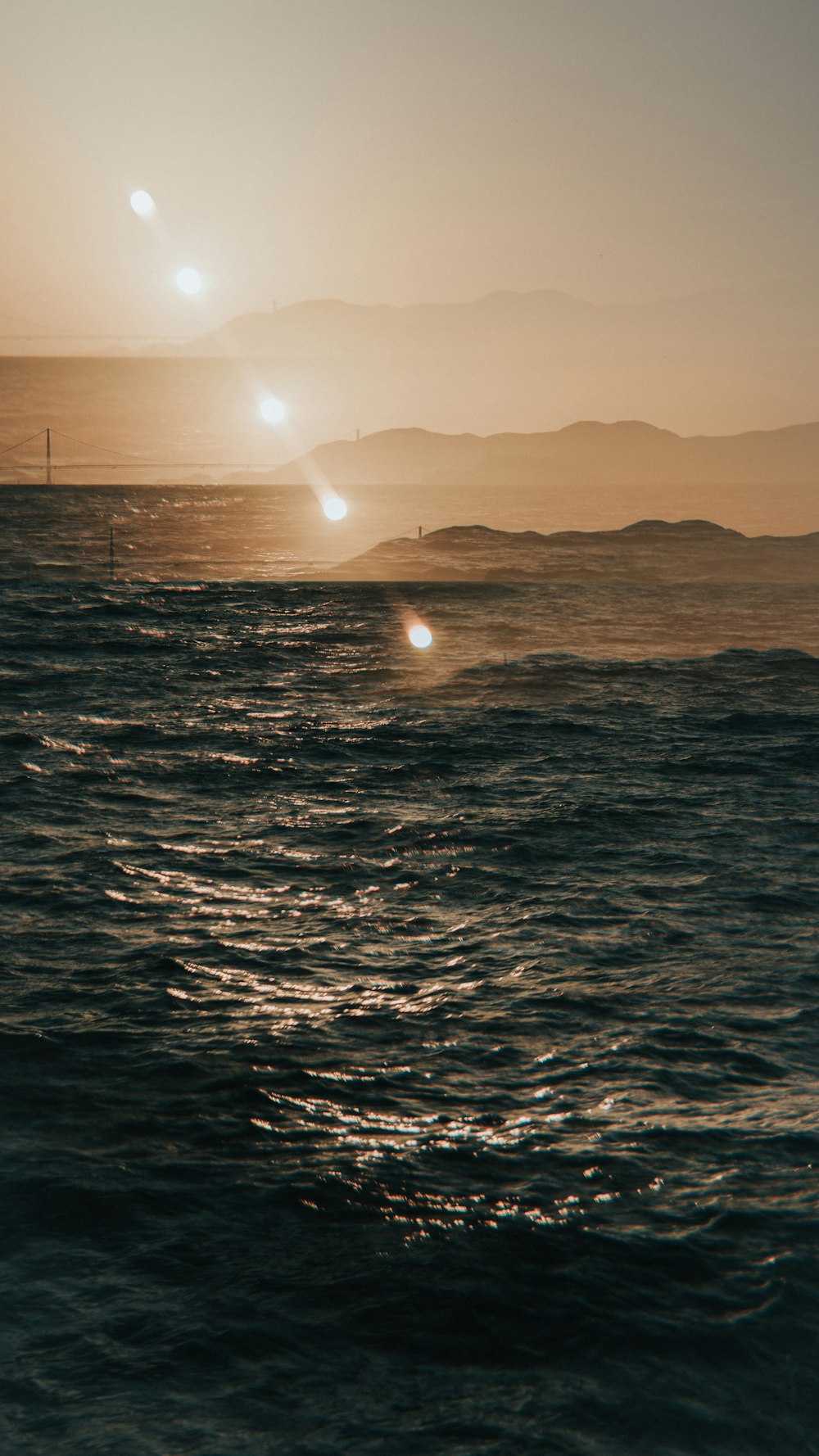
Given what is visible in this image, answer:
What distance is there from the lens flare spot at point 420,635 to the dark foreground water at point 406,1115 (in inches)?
1348

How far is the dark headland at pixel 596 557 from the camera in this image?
359 ft

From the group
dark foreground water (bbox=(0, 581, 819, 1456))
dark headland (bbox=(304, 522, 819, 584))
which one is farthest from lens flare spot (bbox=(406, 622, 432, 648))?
dark foreground water (bbox=(0, 581, 819, 1456))

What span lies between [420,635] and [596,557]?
232 ft

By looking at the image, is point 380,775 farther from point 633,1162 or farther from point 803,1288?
point 803,1288

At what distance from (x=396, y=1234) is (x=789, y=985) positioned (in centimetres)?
755

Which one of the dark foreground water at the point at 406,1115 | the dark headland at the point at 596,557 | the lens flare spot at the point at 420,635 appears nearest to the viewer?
the dark foreground water at the point at 406,1115

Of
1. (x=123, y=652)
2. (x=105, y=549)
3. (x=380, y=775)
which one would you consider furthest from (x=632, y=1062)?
(x=105, y=549)

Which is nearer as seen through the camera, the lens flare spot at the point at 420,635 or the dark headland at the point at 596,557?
the lens flare spot at the point at 420,635

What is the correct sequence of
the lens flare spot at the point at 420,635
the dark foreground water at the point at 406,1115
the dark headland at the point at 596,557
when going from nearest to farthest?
the dark foreground water at the point at 406,1115 < the lens flare spot at the point at 420,635 < the dark headland at the point at 596,557

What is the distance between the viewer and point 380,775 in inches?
1109

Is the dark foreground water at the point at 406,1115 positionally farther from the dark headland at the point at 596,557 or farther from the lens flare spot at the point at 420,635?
the dark headland at the point at 596,557

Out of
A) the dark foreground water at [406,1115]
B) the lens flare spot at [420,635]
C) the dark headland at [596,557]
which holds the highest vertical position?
the dark headland at [596,557]

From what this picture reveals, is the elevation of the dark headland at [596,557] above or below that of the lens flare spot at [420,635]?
above

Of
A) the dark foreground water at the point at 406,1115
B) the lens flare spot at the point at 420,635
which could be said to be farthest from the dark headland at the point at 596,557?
the dark foreground water at the point at 406,1115
